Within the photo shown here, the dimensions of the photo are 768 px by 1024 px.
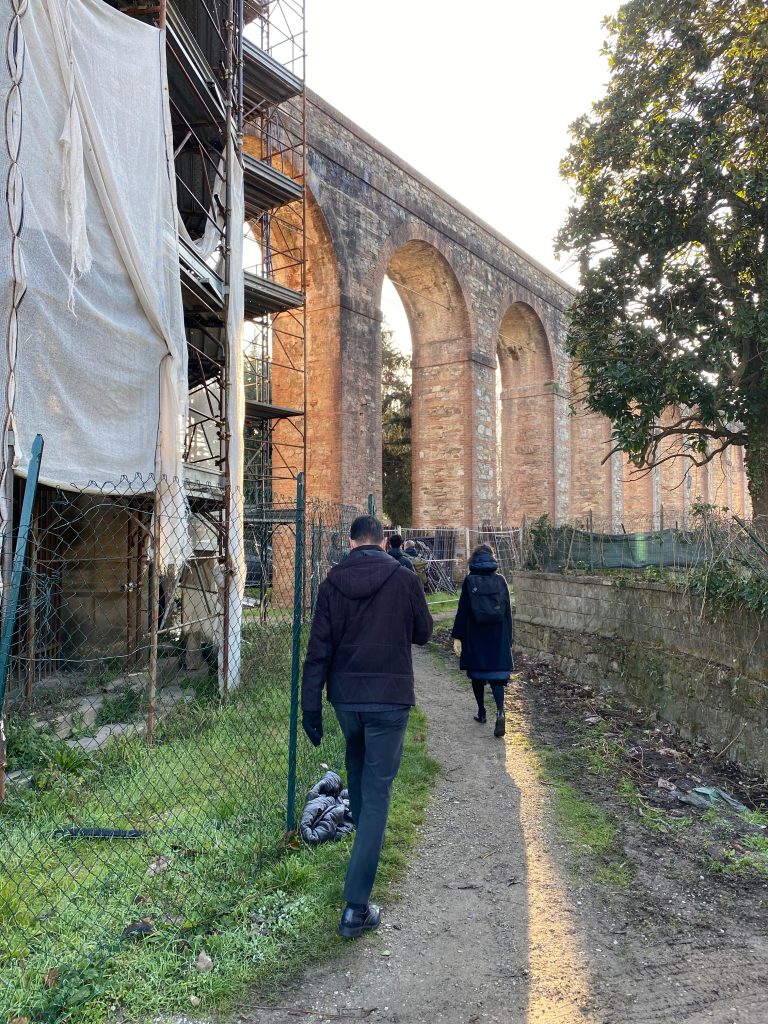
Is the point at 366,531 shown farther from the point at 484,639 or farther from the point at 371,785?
the point at 484,639

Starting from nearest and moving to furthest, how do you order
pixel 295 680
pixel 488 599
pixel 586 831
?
pixel 295 680
pixel 586 831
pixel 488 599

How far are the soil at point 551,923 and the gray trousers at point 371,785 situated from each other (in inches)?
10.7

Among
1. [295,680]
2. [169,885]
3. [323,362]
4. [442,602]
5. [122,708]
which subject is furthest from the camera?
[442,602]

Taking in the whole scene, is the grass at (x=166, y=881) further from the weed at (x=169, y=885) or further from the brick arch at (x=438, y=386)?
the brick arch at (x=438, y=386)

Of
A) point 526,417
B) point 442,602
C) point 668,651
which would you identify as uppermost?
point 526,417

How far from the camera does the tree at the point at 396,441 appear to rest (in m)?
28.2

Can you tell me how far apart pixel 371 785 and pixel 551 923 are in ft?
3.50

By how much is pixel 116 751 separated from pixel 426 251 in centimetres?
1626

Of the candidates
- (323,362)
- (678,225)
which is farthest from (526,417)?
(678,225)

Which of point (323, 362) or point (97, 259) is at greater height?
point (323, 362)

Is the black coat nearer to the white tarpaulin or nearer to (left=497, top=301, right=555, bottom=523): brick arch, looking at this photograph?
the white tarpaulin

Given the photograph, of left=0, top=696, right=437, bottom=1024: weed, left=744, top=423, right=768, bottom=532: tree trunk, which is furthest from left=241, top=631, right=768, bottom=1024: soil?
left=744, top=423, right=768, bottom=532: tree trunk

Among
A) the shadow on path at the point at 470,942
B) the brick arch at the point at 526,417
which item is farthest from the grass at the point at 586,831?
the brick arch at the point at 526,417

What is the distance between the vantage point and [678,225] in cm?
810
